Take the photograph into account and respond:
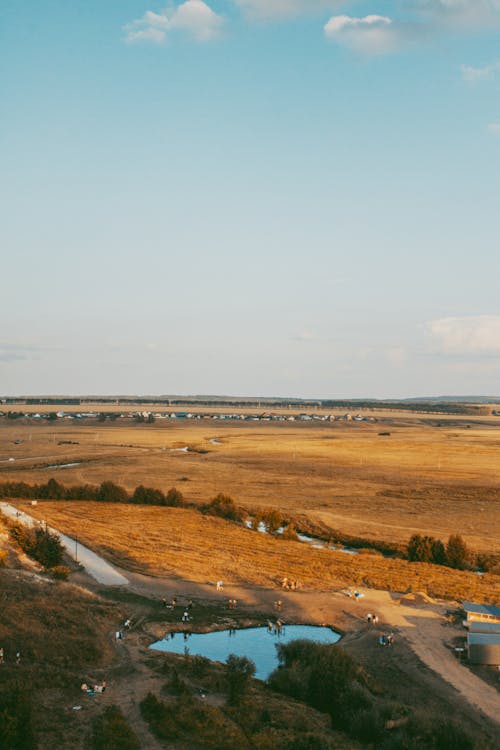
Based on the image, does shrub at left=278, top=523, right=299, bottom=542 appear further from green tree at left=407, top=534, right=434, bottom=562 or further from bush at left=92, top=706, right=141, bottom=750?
bush at left=92, top=706, right=141, bottom=750

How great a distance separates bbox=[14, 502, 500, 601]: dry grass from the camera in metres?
40.9

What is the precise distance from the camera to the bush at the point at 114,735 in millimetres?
19406

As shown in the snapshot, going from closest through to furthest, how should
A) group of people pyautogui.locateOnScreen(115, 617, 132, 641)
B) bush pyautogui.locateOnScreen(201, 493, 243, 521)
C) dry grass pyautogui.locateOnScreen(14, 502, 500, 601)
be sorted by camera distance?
group of people pyautogui.locateOnScreen(115, 617, 132, 641), dry grass pyautogui.locateOnScreen(14, 502, 500, 601), bush pyautogui.locateOnScreen(201, 493, 243, 521)

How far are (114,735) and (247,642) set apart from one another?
1344cm

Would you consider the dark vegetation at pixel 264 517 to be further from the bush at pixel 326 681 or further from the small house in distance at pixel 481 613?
the bush at pixel 326 681

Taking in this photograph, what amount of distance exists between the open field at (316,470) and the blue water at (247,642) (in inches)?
780

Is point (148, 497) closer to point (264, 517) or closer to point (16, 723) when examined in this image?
point (264, 517)

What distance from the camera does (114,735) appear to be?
64.4 feet

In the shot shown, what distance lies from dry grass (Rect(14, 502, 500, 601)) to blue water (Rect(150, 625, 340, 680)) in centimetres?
662

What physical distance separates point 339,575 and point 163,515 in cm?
2295

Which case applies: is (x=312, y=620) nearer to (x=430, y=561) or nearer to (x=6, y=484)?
(x=430, y=561)

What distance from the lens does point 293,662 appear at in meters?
26.8

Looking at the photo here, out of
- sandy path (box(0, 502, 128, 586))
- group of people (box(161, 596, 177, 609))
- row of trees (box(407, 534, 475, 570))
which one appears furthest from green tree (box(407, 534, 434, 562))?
sandy path (box(0, 502, 128, 586))

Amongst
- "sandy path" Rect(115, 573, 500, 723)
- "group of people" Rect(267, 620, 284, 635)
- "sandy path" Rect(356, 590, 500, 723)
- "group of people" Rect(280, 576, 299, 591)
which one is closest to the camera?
"sandy path" Rect(356, 590, 500, 723)
